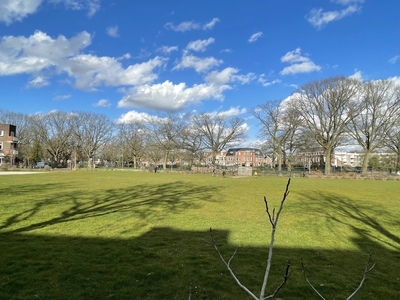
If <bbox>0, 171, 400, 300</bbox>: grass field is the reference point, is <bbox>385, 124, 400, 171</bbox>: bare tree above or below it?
above

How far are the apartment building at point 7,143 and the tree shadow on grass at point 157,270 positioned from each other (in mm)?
72549

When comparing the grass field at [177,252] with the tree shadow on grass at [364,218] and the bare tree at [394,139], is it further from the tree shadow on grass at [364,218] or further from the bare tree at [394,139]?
the bare tree at [394,139]

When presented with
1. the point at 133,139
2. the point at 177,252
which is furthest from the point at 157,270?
the point at 133,139

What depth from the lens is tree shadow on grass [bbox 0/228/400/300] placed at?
15.0 feet

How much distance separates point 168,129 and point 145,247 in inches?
2601

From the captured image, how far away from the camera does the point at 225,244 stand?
7363 millimetres

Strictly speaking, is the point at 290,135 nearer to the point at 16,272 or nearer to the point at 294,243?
the point at 294,243

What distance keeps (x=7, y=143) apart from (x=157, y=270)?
7731cm

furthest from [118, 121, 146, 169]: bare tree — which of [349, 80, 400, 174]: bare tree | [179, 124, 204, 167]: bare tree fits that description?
[349, 80, 400, 174]: bare tree

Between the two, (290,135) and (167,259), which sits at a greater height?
(290,135)

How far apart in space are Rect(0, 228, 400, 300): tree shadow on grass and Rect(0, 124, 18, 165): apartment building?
72549 mm

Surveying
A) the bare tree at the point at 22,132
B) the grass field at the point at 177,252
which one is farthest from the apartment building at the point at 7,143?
the grass field at the point at 177,252

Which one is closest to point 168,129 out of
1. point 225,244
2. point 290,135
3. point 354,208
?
point 290,135

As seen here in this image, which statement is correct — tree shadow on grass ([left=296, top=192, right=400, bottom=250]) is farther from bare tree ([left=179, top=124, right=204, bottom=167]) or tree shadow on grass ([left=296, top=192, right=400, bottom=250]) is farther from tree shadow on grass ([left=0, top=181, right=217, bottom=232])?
bare tree ([left=179, top=124, right=204, bottom=167])
